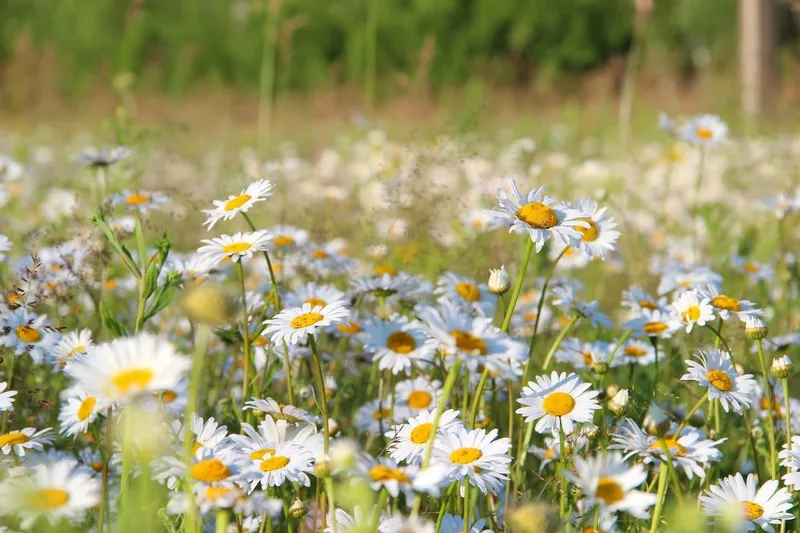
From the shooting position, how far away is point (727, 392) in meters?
1.27

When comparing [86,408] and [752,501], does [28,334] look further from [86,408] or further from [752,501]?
[752,501]

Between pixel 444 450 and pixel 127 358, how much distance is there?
46 cm

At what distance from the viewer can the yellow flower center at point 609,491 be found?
3.16 ft

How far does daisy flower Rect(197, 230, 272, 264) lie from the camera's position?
123 cm

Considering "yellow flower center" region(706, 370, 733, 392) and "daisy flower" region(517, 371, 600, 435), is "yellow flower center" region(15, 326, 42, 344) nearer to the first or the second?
"daisy flower" region(517, 371, 600, 435)

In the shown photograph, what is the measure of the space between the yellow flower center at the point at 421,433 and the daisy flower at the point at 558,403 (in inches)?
5.3

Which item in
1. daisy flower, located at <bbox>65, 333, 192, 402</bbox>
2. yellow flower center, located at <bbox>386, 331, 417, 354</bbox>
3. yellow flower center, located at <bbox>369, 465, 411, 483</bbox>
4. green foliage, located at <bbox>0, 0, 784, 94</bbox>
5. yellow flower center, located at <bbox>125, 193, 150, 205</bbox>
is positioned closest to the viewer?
daisy flower, located at <bbox>65, 333, 192, 402</bbox>

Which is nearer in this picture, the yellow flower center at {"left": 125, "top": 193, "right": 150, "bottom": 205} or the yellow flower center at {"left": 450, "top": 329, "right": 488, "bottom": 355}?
the yellow flower center at {"left": 450, "top": 329, "right": 488, "bottom": 355}

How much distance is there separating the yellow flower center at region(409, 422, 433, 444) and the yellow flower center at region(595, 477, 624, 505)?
296 millimetres

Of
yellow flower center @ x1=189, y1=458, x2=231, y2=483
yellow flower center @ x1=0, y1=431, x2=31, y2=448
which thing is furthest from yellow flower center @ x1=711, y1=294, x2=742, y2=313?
yellow flower center @ x1=0, y1=431, x2=31, y2=448

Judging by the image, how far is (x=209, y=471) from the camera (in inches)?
39.4

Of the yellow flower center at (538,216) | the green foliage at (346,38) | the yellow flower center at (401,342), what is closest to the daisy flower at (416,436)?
the yellow flower center at (401,342)

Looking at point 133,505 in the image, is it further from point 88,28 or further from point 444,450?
point 88,28

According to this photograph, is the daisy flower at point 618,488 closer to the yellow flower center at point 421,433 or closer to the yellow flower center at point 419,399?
the yellow flower center at point 421,433
